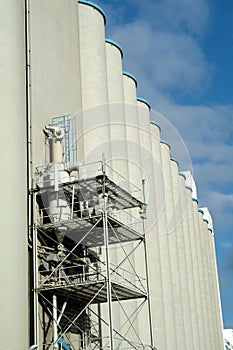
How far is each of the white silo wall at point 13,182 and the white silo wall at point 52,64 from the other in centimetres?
120

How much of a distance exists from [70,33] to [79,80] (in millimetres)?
2133

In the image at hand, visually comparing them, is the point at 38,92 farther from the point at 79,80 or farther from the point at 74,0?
the point at 74,0

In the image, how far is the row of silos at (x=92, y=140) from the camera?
20.5 metres

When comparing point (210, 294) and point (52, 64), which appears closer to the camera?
point (52, 64)

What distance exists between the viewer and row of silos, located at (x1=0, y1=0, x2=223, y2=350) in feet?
67.4

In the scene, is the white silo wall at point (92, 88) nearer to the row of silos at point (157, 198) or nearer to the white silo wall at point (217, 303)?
the row of silos at point (157, 198)

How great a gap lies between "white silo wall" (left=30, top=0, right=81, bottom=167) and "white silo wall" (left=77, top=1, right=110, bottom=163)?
995 mm

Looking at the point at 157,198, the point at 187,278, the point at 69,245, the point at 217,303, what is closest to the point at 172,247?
the point at 157,198

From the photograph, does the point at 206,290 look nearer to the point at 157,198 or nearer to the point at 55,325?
the point at 157,198

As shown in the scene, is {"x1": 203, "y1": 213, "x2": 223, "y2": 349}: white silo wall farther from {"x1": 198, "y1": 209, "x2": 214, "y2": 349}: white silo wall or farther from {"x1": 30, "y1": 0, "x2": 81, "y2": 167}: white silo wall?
{"x1": 30, "y1": 0, "x2": 81, "y2": 167}: white silo wall

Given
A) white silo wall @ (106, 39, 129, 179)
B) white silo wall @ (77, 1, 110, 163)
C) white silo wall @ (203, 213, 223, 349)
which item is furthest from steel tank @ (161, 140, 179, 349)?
white silo wall @ (203, 213, 223, 349)

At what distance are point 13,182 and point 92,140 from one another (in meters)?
8.25

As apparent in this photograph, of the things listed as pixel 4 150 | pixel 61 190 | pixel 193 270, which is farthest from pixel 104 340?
pixel 193 270

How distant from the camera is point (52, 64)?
2541 cm
